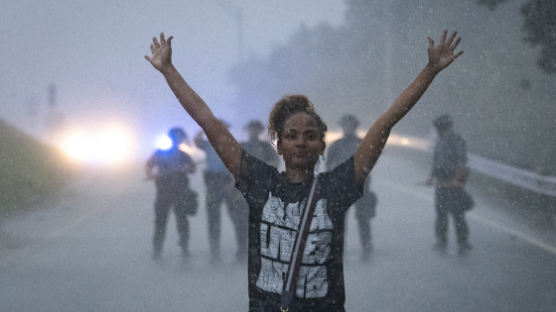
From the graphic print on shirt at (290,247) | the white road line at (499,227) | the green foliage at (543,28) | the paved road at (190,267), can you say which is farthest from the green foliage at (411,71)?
the graphic print on shirt at (290,247)

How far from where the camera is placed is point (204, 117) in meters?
1.94

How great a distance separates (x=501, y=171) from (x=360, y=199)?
1.26 meters

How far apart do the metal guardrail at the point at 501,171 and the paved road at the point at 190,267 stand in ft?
1.47

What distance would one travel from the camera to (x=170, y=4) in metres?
4.18

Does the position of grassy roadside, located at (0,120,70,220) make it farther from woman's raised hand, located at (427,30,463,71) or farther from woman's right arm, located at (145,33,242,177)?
woman's raised hand, located at (427,30,463,71)

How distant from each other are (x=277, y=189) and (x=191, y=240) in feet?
7.46

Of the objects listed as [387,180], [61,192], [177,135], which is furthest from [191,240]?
[387,180]

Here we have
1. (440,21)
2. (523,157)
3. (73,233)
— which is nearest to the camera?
(73,233)

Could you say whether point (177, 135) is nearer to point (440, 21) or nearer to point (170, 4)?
point (170, 4)

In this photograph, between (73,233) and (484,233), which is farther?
(484,233)

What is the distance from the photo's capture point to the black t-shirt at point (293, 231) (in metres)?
1.80

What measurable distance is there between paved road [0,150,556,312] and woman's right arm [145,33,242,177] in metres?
2.14

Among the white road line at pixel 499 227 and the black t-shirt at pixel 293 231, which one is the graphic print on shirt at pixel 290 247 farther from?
the white road line at pixel 499 227

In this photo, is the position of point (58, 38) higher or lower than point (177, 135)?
higher
